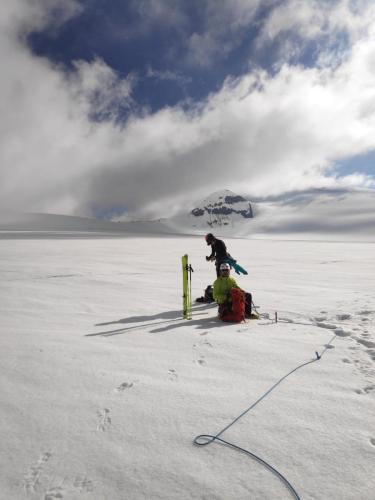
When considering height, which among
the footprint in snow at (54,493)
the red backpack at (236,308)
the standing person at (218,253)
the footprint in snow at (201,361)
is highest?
the standing person at (218,253)

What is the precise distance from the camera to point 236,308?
6.01 m

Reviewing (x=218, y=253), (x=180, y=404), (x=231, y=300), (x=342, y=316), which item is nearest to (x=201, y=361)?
(x=180, y=404)

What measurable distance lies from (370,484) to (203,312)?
4822 mm

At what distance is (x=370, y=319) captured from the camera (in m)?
5.98

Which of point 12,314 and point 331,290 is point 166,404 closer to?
point 12,314

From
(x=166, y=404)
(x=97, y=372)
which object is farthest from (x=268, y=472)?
(x=97, y=372)

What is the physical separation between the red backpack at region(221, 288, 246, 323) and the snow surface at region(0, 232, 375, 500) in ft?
0.77

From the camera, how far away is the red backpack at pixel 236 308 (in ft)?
19.6

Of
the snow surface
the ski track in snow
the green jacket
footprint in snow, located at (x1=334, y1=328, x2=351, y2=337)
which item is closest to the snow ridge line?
the snow surface

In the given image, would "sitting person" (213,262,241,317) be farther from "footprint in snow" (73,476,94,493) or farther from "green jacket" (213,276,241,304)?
"footprint in snow" (73,476,94,493)

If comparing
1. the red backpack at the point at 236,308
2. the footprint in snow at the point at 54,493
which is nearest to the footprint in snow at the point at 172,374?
the footprint in snow at the point at 54,493

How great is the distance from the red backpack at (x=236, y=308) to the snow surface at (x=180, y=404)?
23 centimetres

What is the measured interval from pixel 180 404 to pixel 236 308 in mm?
3100

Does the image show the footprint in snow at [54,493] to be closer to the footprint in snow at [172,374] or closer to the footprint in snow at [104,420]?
the footprint in snow at [104,420]
